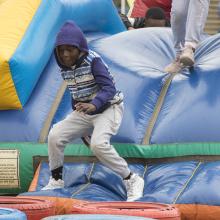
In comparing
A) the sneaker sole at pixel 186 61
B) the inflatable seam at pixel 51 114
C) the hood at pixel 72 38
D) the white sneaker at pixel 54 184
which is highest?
the hood at pixel 72 38

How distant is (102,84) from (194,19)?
45.6 inches

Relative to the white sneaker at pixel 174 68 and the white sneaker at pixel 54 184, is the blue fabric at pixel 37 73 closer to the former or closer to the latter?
the white sneaker at pixel 54 184

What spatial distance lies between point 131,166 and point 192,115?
50cm

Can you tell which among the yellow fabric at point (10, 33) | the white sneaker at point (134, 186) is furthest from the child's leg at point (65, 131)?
the yellow fabric at point (10, 33)

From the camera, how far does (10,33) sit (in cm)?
564

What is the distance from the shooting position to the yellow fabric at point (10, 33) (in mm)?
5309

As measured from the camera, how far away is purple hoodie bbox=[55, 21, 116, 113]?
4.61 m

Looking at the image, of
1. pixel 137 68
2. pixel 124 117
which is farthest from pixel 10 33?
pixel 124 117

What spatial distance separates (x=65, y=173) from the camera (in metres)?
4.98

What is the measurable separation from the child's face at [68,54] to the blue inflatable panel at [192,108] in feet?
2.39

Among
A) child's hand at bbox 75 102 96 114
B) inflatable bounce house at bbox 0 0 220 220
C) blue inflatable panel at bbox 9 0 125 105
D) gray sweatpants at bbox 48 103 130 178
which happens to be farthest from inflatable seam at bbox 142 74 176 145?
blue inflatable panel at bbox 9 0 125 105

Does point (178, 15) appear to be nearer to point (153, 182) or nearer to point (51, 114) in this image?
point (51, 114)

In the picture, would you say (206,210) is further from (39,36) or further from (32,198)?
(39,36)

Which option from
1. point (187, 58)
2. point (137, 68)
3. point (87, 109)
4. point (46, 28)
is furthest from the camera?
point (46, 28)
